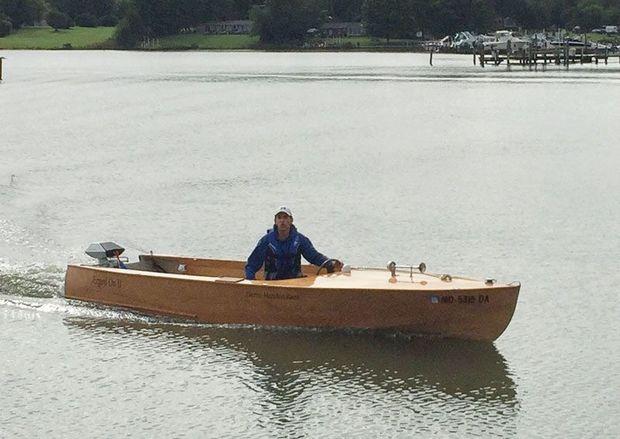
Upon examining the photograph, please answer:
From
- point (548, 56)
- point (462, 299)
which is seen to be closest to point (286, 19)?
point (548, 56)

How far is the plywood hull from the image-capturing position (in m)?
18.8

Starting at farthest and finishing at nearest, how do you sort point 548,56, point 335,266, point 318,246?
1. point 548,56
2. point 318,246
3. point 335,266

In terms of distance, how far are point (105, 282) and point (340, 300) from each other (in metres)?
4.61

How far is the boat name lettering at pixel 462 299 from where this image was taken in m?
18.6

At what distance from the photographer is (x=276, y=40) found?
190 meters

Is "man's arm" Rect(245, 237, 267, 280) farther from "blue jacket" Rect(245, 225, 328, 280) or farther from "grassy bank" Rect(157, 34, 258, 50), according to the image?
"grassy bank" Rect(157, 34, 258, 50)

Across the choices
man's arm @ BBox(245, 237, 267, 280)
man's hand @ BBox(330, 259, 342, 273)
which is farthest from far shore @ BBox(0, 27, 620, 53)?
man's arm @ BBox(245, 237, 267, 280)

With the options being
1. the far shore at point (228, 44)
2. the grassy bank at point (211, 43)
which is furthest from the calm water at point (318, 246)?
the grassy bank at point (211, 43)

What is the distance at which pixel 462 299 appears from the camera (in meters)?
18.7

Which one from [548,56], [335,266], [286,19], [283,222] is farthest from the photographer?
[286,19]

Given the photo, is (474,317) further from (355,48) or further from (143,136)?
(355,48)

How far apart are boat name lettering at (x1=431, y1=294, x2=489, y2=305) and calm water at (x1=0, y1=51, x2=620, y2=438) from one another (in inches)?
32.7

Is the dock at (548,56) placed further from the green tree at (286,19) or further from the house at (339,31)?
the house at (339,31)

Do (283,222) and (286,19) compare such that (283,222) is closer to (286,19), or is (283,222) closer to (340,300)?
(340,300)
